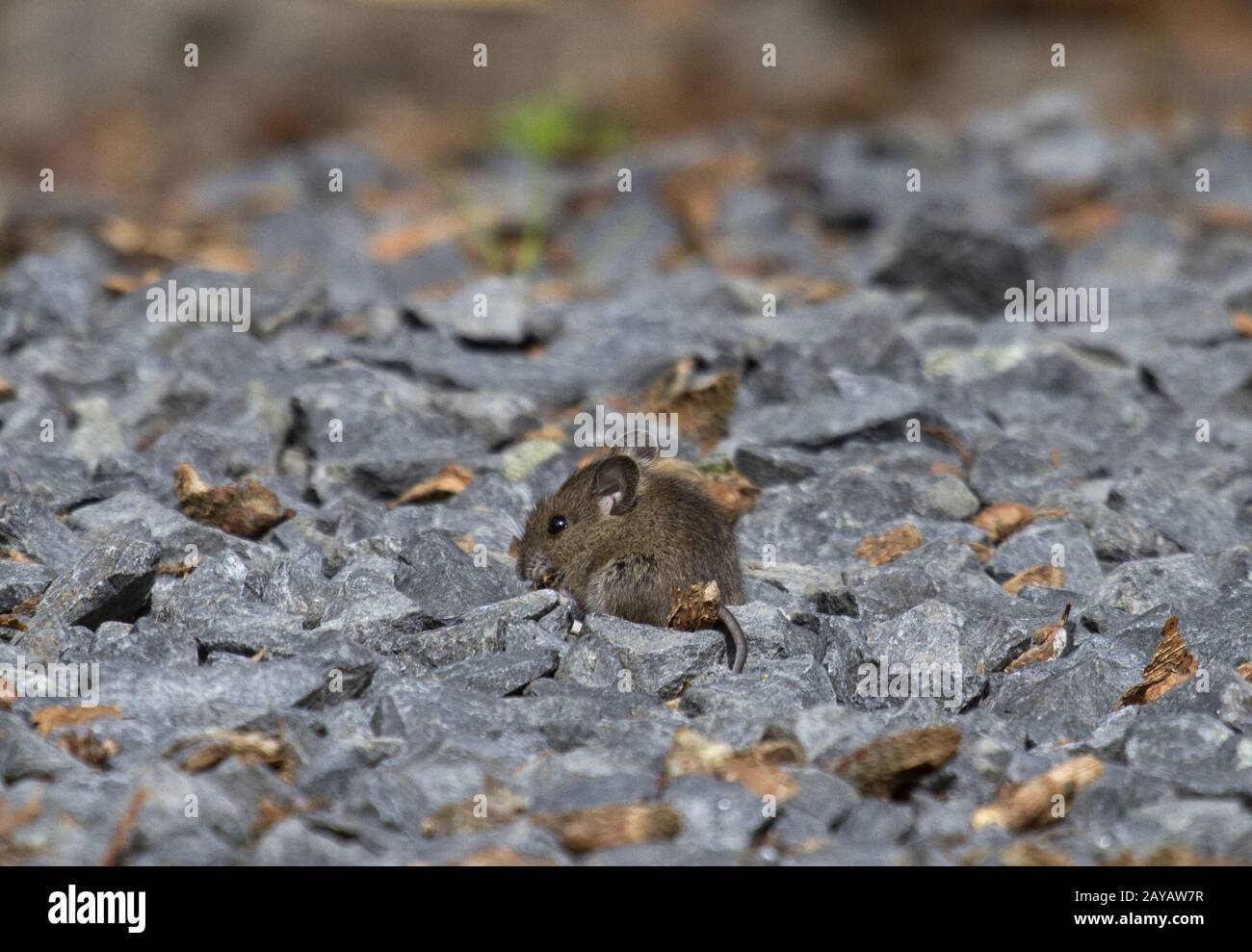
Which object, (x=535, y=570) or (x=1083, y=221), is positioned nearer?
(x=535, y=570)

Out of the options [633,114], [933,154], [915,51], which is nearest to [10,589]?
[933,154]

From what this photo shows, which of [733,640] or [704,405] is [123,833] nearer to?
[733,640]

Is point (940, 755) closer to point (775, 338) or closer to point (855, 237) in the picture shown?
point (775, 338)

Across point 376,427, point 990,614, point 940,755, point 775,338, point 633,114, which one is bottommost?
point 940,755

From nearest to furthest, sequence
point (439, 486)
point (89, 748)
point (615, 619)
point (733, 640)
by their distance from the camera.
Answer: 1. point (89, 748)
2. point (733, 640)
3. point (615, 619)
4. point (439, 486)

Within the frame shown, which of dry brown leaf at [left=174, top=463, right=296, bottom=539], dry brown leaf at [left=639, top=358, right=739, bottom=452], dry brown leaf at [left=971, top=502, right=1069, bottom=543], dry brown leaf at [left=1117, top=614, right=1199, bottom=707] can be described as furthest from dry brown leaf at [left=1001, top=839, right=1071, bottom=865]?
dry brown leaf at [left=639, top=358, right=739, bottom=452]

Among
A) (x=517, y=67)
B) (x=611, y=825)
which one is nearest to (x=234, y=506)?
(x=611, y=825)
